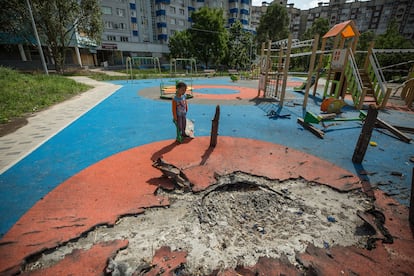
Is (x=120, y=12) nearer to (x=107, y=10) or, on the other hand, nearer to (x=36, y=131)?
(x=107, y=10)

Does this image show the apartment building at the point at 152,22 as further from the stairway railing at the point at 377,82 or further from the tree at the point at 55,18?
the stairway railing at the point at 377,82

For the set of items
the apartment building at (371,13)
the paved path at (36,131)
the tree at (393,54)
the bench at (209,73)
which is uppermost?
the apartment building at (371,13)

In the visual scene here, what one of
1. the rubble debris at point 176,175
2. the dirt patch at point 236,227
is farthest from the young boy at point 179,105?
the dirt patch at point 236,227

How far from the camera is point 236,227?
258 centimetres

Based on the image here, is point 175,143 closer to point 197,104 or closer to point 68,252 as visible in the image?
point 68,252

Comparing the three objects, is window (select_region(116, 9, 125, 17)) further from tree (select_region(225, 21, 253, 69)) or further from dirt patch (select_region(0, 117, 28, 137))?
dirt patch (select_region(0, 117, 28, 137))


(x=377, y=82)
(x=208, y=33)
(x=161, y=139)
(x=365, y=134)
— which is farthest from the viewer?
(x=208, y=33)

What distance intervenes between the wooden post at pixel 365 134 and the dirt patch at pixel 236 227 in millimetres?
1340

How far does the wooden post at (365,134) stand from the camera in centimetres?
383

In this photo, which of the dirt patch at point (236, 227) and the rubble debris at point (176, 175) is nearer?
the dirt patch at point (236, 227)

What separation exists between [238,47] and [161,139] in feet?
126

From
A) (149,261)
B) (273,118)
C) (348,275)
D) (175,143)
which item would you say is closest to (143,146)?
(175,143)

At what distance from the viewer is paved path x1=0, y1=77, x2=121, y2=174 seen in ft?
14.9

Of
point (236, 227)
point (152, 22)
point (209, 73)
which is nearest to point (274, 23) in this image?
point (209, 73)
